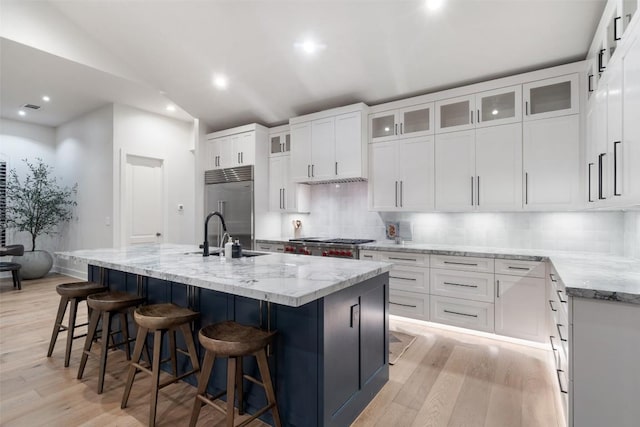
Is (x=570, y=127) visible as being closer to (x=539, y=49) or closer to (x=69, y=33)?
(x=539, y=49)

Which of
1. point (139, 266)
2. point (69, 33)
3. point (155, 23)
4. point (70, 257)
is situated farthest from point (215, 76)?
point (139, 266)

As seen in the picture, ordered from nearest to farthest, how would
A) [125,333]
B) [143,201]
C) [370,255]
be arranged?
[125,333]
[370,255]
[143,201]

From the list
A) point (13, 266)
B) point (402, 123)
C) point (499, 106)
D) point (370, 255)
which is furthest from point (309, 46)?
point (13, 266)

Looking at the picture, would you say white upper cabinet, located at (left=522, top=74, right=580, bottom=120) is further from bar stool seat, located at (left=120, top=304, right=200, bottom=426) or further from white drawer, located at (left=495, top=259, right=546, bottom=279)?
bar stool seat, located at (left=120, top=304, right=200, bottom=426)

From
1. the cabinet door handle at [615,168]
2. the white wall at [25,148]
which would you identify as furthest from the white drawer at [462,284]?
the white wall at [25,148]

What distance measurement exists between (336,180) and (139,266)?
2.77 metres

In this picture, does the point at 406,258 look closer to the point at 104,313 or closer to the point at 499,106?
the point at 499,106

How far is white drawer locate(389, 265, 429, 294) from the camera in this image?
3.42m

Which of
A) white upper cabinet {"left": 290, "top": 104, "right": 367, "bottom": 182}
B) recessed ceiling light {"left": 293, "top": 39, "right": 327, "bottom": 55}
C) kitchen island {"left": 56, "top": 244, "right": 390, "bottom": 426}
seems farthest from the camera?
white upper cabinet {"left": 290, "top": 104, "right": 367, "bottom": 182}

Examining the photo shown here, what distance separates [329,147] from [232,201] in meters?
1.83

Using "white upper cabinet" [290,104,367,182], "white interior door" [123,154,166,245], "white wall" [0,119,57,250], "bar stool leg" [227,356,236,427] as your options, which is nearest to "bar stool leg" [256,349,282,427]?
"bar stool leg" [227,356,236,427]

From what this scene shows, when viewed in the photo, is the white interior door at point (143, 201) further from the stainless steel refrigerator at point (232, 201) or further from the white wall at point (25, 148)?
the white wall at point (25, 148)

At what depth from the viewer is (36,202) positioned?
593 centimetres

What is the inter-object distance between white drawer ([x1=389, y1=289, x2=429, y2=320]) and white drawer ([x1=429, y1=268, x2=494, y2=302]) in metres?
0.17
